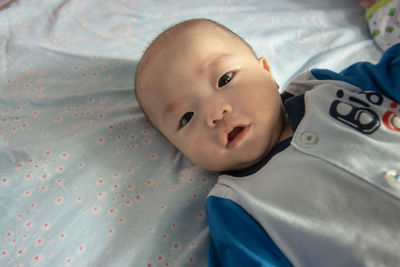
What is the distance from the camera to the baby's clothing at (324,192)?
67cm

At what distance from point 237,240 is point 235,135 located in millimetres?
240

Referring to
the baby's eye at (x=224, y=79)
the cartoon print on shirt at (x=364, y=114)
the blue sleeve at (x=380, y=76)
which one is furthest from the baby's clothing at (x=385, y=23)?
the baby's eye at (x=224, y=79)

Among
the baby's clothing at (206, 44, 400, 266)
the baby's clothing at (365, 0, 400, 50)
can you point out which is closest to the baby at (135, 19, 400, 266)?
the baby's clothing at (206, 44, 400, 266)

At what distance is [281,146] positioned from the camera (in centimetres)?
87

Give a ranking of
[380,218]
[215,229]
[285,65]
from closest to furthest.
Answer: [380,218]
[215,229]
[285,65]

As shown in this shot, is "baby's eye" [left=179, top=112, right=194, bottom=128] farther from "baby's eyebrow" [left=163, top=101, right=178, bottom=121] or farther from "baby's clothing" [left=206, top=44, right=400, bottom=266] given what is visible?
"baby's clothing" [left=206, top=44, right=400, bottom=266]

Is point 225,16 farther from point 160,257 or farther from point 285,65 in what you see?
point 160,257

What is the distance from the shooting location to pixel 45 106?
3.56 feet

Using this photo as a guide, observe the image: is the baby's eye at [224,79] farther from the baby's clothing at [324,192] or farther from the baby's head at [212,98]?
the baby's clothing at [324,192]

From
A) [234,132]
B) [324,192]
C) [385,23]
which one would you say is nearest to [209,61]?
[234,132]

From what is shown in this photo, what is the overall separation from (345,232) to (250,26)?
3.17ft

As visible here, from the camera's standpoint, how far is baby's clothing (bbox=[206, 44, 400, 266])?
0.67m

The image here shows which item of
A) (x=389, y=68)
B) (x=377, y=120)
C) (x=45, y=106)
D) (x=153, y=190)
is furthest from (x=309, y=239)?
(x=45, y=106)

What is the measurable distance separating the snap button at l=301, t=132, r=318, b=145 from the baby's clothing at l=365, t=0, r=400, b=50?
729 millimetres
